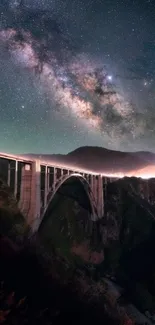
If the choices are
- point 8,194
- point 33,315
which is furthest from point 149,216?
point 33,315

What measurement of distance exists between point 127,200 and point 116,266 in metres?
18.8

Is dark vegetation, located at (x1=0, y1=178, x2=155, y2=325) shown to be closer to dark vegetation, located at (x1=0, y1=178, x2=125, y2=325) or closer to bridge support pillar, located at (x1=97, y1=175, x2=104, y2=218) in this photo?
dark vegetation, located at (x1=0, y1=178, x2=125, y2=325)

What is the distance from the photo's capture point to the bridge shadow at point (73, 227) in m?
49.2

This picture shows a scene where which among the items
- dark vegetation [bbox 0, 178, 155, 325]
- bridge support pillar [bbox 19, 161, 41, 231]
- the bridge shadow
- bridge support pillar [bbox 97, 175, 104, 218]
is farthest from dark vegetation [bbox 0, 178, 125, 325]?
bridge support pillar [bbox 97, 175, 104, 218]

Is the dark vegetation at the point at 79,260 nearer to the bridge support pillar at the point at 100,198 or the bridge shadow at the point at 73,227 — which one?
the bridge shadow at the point at 73,227

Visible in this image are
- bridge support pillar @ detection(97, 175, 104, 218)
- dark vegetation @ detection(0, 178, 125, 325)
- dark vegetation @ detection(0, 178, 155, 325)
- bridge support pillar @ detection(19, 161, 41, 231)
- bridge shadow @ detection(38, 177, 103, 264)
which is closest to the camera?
dark vegetation @ detection(0, 178, 125, 325)

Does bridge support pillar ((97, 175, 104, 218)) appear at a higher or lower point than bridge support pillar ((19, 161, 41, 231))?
lower

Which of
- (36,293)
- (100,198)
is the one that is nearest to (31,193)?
(36,293)

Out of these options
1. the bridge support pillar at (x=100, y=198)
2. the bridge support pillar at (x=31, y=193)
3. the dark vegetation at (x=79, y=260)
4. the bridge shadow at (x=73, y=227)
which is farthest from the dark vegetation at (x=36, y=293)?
the bridge support pillar at (x=100, y=198)

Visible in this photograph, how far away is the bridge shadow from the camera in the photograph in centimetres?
4919

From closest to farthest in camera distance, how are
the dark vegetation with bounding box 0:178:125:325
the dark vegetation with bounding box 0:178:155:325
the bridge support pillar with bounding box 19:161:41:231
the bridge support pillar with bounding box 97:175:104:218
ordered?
the dark vegetation with bounding box 0:178:125:325 → the dark vegetation with bounding box 0:178:155:325 → the bridge support pillar with bounding box 19:161:41:231 → the bridge support pillar with bounding box 97:175:104:218

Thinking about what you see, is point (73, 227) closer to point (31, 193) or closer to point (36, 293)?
point (31, 193)

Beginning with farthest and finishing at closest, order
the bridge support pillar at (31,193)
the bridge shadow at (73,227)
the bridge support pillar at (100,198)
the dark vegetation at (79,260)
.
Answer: the bridge support pillar at (100,198), the bridge shadow at (73,227), the bridge support pillar at (31,193), the dark vegetation at (79,260)

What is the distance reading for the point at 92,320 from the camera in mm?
7957
